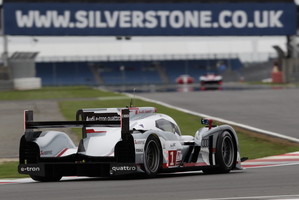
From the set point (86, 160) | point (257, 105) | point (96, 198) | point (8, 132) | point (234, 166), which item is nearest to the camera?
point (96, 198)

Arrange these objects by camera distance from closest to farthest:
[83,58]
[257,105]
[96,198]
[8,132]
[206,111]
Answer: [96,198] → [8,132] → [206,111] → [257,105] → [83,58]

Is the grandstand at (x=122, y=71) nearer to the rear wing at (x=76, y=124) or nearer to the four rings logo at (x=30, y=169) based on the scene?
the rear wing at (x=76, y=124)

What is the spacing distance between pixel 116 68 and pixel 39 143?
8012 centimetres

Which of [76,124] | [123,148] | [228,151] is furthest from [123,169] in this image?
[228,151]

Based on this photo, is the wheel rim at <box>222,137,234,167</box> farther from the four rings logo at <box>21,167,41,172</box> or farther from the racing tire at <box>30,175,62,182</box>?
the four rings logo at <box>21,167,41,172</box>

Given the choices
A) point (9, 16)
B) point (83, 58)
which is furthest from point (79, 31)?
point (83, 58)

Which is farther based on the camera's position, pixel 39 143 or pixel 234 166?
pixel 234 166

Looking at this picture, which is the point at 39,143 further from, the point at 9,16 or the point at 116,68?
the point at 116,68

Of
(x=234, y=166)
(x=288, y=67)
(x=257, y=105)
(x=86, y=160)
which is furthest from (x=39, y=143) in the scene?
(x=288, y=67)

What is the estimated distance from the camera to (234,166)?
10297mm

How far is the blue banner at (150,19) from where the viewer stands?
159 feet

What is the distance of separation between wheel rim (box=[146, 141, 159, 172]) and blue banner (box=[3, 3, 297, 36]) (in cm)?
3996

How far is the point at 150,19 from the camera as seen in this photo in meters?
49.6

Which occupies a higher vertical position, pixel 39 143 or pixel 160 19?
pixel 160 19
